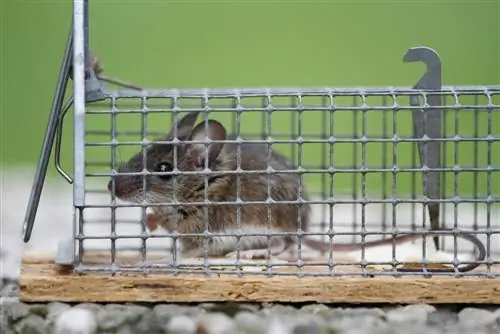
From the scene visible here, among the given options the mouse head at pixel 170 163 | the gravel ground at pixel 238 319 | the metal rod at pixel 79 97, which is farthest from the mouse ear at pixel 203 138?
the gravel ground at pixel 238 319

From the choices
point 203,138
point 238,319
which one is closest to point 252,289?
point 238,319

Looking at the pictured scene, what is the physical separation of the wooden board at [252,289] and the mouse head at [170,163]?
0.54 meters

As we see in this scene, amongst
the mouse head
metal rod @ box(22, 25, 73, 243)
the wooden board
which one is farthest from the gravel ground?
the mouse head

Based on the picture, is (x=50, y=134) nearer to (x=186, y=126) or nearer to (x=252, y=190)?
(x=186, y=126)

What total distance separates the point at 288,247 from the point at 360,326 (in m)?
0.89

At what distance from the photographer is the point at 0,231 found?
215 inches

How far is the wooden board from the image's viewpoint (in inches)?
130

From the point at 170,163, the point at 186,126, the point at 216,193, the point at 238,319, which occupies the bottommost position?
the point at 238,319

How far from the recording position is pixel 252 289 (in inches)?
130

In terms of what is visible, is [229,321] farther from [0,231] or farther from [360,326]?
[0,231]

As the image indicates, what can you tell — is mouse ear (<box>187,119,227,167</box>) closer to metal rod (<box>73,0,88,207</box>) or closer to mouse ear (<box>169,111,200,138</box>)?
mouse ear (<box>169,111,200,138</box>)

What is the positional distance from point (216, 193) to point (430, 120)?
0.84 meters

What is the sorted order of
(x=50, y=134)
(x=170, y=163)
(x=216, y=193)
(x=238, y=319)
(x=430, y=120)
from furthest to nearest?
(x=216, y=193)
(x=170, y=163)
(x=430, y=120)
(x=50, y=134)
(x=238, y=319)

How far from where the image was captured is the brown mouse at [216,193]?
392cm
